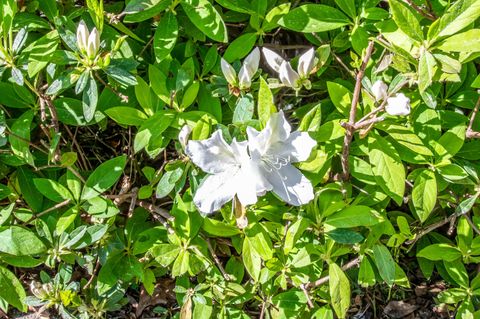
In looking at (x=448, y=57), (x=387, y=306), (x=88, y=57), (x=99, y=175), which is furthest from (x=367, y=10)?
(x=387, y=306)

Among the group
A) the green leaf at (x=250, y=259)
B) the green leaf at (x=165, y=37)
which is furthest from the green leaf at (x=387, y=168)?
the green leaf at (x=165, y=37)

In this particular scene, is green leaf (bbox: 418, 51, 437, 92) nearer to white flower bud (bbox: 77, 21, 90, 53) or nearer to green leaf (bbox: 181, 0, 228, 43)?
green leaf (bbox: 181, 0, 228, 43)

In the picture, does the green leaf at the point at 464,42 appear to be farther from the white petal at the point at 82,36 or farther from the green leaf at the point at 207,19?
the white petal at the point at 82,36

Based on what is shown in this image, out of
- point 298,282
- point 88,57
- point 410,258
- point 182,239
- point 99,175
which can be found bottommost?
point 410,258

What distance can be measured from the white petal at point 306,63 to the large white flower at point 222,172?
32 cm

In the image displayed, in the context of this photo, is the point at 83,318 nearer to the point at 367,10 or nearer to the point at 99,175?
the point at 99,175

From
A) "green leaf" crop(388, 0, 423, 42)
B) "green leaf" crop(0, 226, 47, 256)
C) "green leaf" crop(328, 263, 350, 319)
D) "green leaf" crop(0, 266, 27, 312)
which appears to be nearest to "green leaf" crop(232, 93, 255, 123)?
"green leaf" crop(388, 0, 423, 42)

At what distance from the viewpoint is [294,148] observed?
4.80ft

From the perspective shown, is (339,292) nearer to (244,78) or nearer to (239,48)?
(244,78)

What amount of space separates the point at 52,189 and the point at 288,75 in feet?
2.70

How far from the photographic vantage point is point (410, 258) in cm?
228

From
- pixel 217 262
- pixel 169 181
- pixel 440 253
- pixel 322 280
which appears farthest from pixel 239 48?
pixel 440 253

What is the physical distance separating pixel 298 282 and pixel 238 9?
89 cm

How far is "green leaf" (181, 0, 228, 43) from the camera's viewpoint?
5.63 feet
